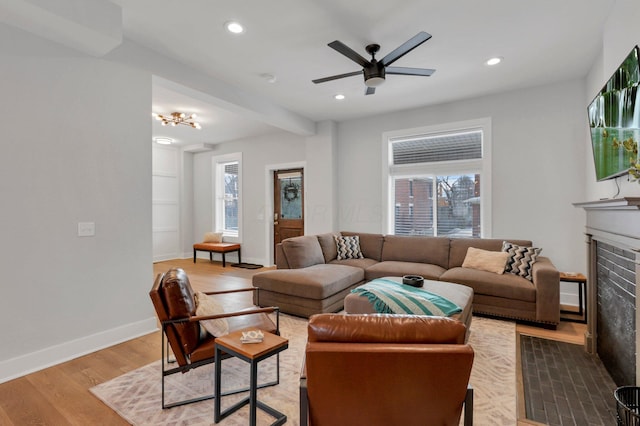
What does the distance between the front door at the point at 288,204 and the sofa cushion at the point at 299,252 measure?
2.16 m

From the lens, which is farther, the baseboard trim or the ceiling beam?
the ceiling beam

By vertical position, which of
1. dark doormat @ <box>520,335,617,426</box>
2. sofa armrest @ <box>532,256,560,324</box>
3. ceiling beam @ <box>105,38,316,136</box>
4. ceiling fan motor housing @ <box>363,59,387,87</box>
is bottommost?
dark doormat @ <box>520,335,617,426</box>

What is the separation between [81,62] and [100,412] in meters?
2.80

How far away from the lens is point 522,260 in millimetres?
3740

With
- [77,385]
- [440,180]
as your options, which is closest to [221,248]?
[77,385]

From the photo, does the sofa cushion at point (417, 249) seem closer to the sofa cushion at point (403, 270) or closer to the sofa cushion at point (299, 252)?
the sofa cushion at point (403, 270)

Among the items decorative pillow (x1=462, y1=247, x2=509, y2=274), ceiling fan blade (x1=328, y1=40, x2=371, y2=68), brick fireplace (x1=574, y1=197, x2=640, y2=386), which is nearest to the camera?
brick fireplace (x1=574, y1=197, x2=640, y2=386)

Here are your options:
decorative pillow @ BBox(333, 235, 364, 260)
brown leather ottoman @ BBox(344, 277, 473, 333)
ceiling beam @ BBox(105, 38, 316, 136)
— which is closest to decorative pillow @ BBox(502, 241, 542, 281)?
brown leather ottoman @ BBox(344, 277, 473, 333)

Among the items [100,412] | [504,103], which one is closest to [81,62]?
[100,412]

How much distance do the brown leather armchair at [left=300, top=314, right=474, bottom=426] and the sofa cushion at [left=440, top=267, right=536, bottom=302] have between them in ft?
8.72

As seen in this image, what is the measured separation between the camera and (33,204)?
2457 mm

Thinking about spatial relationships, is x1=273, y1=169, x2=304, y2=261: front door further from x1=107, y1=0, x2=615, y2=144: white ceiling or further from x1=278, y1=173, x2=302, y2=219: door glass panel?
x1=107, y1=0, x2=615, y2=144: white ceiling

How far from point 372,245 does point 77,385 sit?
3919 mm

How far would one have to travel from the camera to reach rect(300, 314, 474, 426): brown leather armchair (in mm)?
1131
